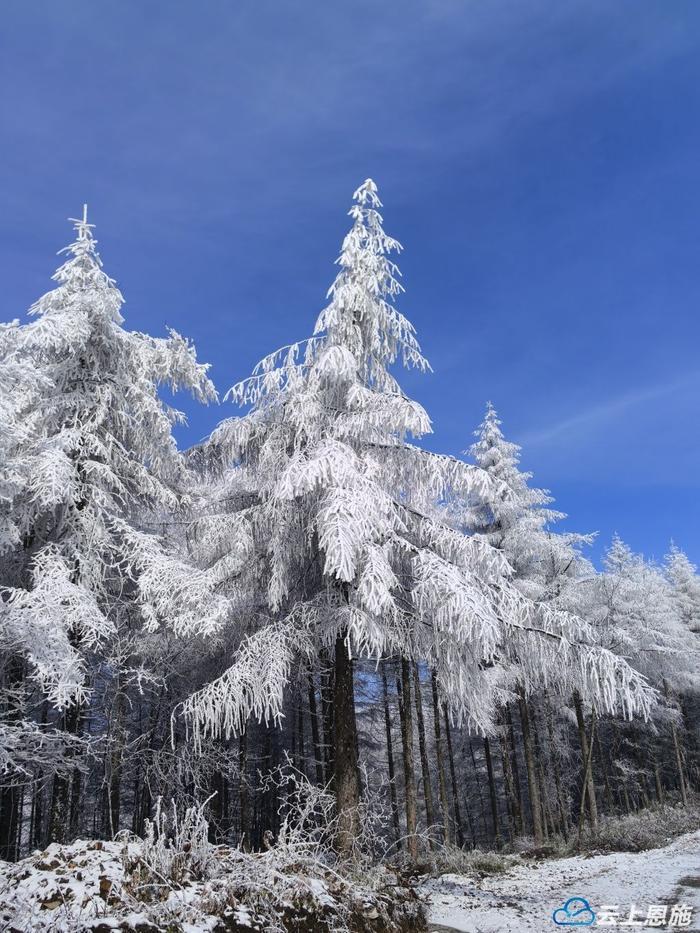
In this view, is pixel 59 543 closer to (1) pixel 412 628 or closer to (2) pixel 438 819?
(1) pixel 412 628

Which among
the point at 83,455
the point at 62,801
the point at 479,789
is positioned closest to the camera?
the point at 62,801

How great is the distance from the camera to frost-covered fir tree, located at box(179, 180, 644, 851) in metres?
8.22

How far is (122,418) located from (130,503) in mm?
1701

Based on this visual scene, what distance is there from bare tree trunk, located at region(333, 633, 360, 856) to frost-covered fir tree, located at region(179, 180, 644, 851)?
21 mm

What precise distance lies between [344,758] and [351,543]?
3124 mm

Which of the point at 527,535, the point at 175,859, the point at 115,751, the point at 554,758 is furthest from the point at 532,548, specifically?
the point at 175,859

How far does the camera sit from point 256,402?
1022 centimetres

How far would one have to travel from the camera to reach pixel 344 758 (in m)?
8.77

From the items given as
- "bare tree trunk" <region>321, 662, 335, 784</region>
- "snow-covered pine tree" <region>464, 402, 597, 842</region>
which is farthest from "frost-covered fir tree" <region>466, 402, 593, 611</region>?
"bare tree trunk" <region>321, 662, 335, 784</region>

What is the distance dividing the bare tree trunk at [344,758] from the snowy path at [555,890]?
4.41 ft

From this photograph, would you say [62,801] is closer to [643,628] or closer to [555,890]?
[555,890]

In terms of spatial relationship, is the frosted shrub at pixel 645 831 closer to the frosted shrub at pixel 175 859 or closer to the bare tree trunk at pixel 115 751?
the bare tree trunk at pixel 115 751

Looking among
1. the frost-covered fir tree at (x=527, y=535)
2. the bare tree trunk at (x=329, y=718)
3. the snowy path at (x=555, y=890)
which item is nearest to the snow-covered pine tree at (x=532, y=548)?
the frost-covered fir tree at (x=527, y=535)

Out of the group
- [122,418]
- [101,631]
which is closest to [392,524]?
[101,631]
